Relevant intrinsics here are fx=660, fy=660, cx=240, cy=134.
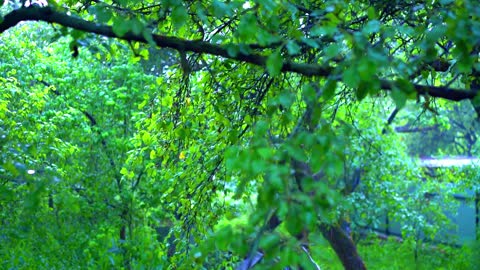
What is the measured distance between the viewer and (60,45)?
348 inches

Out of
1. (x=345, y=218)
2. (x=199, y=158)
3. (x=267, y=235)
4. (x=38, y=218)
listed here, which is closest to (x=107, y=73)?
(x=38, y=218)

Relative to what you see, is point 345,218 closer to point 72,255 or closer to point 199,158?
point 72,255

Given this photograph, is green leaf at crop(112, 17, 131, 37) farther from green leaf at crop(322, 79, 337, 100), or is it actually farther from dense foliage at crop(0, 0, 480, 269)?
green leaf at crop(322, 79, 337, 100)

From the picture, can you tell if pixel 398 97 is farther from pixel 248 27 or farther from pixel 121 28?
pixel 121 28

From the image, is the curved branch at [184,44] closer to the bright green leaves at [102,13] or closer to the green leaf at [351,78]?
the bright green leaves at [102,13]

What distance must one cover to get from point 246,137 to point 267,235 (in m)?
2.46

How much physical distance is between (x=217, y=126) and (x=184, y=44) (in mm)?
2086

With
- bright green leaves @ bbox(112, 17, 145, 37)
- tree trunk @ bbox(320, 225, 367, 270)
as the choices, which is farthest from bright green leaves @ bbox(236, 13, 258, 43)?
tree trunk @ bbox(320, 225, 367, 270)

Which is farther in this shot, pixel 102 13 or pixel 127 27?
pixel 102 13

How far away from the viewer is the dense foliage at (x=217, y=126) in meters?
2.16

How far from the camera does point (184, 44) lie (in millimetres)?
2775

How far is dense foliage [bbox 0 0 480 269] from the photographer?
2.16m

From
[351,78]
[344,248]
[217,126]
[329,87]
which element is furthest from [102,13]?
[344,248]

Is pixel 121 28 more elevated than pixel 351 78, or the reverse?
pixel 121 28
